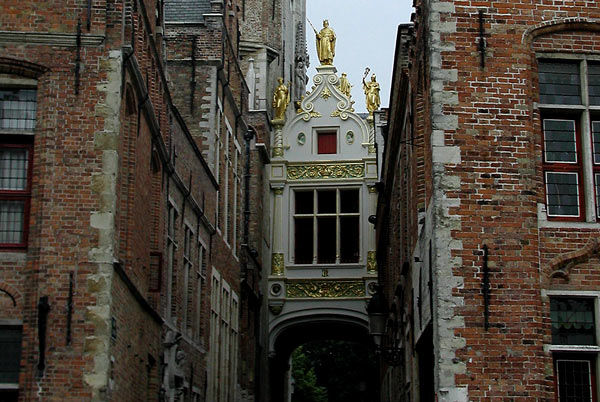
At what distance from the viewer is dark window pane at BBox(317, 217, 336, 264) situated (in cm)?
3916

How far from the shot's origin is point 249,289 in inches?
1260

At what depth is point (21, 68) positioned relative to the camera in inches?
583

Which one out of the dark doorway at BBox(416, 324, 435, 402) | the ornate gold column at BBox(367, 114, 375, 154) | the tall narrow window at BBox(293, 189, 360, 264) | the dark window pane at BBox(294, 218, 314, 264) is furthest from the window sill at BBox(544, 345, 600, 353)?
the ornate gold column at BBox(367, 114, 375, 154)

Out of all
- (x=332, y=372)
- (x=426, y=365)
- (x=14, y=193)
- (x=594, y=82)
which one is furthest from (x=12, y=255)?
(x=332, y=372)

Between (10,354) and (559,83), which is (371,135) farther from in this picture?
(10,354)

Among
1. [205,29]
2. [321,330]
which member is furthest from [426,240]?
[321,330]

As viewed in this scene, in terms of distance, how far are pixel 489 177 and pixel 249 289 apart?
760 inches

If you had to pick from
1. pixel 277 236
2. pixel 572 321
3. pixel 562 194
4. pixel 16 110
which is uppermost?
pixel 277 236

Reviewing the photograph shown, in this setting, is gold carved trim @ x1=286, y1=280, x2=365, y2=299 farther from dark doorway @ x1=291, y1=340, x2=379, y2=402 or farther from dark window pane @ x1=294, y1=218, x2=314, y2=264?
dark doorway @ x1=291, y1=340, x2=379, y2=402

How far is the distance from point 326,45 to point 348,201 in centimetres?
641

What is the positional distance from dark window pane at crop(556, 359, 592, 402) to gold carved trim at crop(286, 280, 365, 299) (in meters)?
24.5

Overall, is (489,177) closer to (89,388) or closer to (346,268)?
(89,388)

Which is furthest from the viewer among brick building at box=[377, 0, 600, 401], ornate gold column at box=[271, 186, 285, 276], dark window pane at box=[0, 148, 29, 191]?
ornate gold column at box=[271, 186, 285, 276]

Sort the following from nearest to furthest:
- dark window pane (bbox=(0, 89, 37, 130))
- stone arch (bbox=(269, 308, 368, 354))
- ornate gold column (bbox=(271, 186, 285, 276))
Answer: dark window pane (bbox=(0, 89, 37, 130)), stone arch (bbox=(269, 308, 368, 354)), ornate gold column (bbox=(271, 186, 285, 276))
